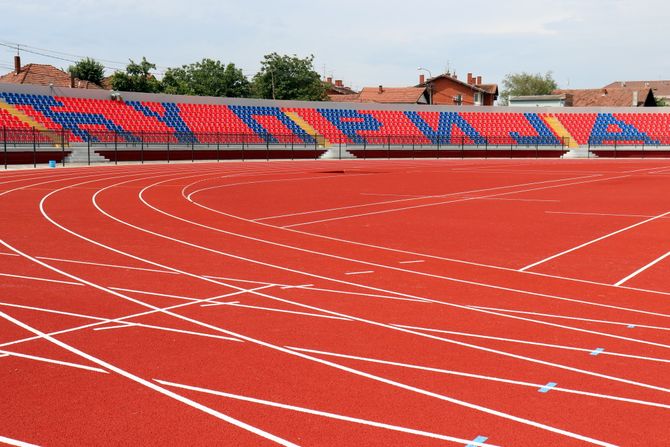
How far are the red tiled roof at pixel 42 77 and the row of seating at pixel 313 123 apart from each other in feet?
76.0

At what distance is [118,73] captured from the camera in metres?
65.8

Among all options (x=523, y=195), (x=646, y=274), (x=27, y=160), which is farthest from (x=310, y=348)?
(x=27, y=160)

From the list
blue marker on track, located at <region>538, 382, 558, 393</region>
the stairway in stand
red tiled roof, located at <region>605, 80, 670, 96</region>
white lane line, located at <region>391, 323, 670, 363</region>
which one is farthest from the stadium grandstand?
red tiled roof, located at <region>605, 80, 670, 96</region>

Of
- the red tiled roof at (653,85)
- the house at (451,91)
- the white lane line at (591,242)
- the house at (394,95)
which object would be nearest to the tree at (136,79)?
the house at (394,95)

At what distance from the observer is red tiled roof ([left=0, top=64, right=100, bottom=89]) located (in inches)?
2552

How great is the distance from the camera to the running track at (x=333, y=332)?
423 cm

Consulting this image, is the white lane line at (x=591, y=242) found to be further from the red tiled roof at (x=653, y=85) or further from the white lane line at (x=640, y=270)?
the red tiled roof at (x=653, y=85)

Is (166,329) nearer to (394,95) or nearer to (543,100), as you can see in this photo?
(543,100)

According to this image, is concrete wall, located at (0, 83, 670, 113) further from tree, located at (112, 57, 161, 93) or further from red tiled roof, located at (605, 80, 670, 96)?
red tiled roof, located at (605, 80, 670, 96)

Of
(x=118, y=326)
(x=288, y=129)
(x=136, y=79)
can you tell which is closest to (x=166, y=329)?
(x=118, y=326)

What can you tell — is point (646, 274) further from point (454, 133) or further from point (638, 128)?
point (638, 128)

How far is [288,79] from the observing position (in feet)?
265

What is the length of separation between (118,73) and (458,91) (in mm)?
46072

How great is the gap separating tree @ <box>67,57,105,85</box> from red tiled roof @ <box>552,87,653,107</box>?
205 ft
